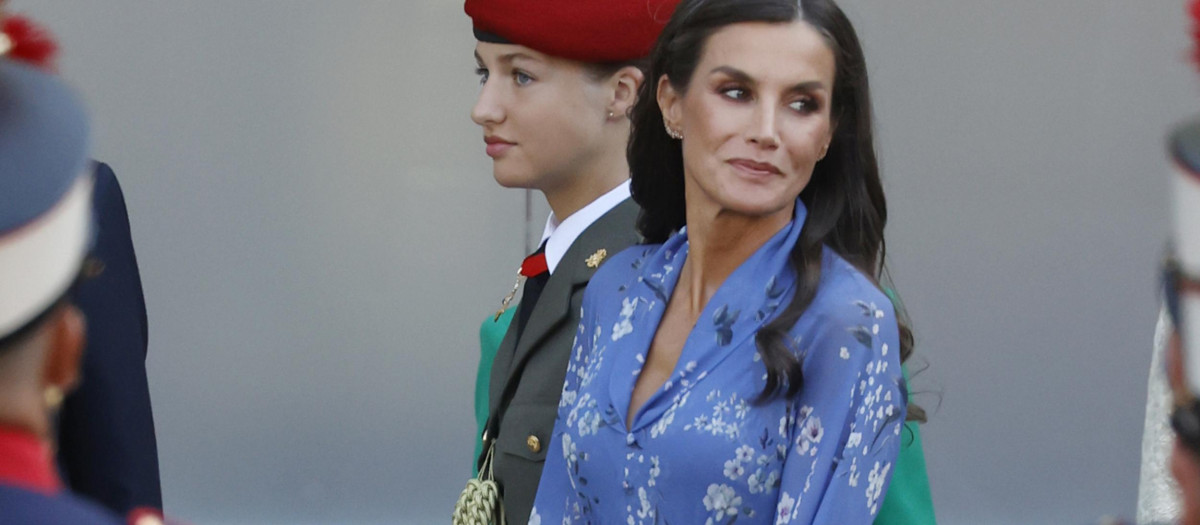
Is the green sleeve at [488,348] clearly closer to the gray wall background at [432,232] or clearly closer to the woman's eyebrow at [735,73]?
the woman's eyebrow at [735,73]

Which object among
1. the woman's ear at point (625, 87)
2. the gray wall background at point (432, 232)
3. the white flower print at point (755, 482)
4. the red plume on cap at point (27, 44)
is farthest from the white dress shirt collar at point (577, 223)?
the gray wall background at point (432, 232)

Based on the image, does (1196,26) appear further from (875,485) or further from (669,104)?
(669,104)

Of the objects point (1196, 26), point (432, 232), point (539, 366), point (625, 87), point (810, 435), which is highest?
point (1196, 26)

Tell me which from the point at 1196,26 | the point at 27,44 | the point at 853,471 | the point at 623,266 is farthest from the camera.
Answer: the point at 623,266

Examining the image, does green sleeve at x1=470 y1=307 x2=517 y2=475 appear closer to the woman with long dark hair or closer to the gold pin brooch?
the gold pin brooch

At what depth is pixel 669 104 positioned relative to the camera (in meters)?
2.33

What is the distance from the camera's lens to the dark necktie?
8.63 feet

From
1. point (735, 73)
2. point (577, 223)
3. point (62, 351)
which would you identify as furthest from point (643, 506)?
point (62, 351)

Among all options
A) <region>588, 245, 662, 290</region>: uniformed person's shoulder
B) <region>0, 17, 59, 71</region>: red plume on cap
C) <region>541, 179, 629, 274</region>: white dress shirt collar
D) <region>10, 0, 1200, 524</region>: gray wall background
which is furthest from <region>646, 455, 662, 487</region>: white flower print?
<region>10, 0, 1200, 524</region>: gray wall background

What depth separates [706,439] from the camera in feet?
6.54

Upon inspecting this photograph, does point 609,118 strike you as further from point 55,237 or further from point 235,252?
point 235,252

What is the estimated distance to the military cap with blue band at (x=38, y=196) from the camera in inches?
46.9

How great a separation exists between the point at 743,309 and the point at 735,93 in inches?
11.0

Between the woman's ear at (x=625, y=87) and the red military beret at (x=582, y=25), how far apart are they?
22 mm
